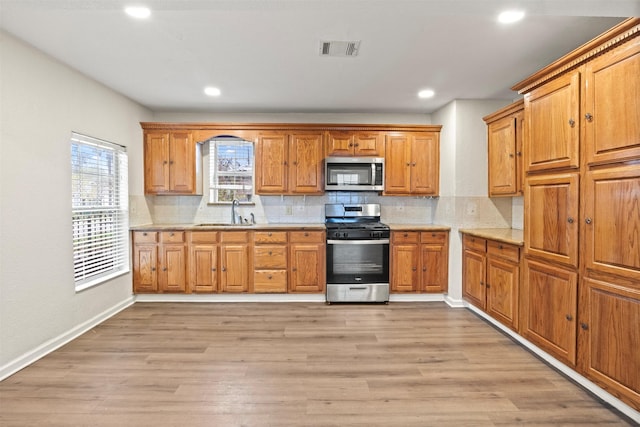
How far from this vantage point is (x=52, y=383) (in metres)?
2.29

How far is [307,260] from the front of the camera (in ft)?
13.4

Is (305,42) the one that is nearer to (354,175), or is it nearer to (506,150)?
(354,175)

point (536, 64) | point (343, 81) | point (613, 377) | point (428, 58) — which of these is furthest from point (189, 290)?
point (536, 64)

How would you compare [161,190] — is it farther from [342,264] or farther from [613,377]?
[613,377]

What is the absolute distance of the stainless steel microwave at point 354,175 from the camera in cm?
422

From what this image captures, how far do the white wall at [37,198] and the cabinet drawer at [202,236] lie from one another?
1.13 meters

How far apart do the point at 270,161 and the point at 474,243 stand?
266 centimetres

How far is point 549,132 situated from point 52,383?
13.1 feet

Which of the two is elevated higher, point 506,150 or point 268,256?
point 506,150

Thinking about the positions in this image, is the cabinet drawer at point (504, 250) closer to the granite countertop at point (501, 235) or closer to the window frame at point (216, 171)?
the granite countertop at point (501, 235)

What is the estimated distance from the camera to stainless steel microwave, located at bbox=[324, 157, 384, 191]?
13.9 ft

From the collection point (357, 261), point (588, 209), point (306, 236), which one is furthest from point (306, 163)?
point (588, 209)

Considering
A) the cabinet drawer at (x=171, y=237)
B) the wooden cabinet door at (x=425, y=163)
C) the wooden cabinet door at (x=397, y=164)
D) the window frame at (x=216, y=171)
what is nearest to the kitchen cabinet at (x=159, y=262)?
the cabinet drawer at (x=171, y=237)

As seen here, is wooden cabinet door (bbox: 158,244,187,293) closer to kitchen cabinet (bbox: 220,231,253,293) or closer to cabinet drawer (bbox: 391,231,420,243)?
kitchen cabinet (bbox: 220,231,253,293)
